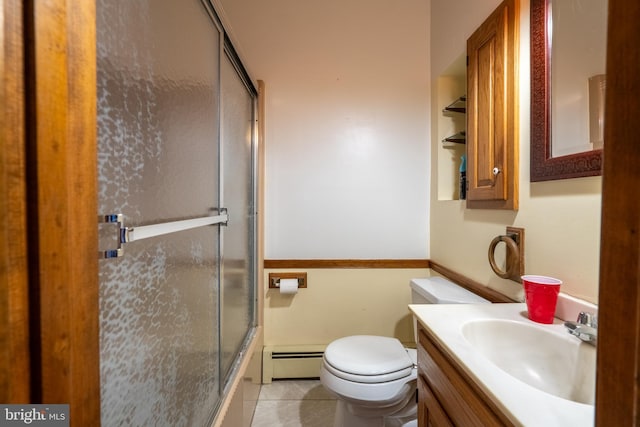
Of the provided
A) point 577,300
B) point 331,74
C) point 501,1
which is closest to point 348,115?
point 331,74

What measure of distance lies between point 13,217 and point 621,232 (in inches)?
25.6

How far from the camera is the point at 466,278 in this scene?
1416 mm

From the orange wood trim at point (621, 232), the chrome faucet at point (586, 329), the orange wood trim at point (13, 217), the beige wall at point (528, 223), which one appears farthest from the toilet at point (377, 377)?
the orange wood trim at point (13, 217)

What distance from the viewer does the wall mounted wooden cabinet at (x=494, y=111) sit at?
107 cm

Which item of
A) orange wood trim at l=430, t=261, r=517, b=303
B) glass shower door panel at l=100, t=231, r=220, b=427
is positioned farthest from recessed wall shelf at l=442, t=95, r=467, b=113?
glass shower door panel at l=100, t=231, r=220, b=427

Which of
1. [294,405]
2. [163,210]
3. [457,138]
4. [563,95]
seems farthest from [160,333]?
[457,138]

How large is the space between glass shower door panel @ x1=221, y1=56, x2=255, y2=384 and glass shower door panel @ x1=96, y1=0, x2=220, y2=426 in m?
0.16

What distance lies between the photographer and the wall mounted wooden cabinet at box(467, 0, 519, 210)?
107 centimetres

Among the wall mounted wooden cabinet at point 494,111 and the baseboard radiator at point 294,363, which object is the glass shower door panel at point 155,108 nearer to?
the wall mounted wooden cabinet at point 494,111

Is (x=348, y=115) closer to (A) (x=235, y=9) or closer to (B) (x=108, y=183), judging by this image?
(A) (x=235, y=9)

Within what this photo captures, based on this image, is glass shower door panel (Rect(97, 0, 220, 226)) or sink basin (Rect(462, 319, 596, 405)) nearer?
glass shower door panel (Rect(97, 0, 220, 226))

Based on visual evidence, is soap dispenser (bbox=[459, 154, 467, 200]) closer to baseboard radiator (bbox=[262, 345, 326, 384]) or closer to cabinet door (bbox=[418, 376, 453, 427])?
cabinet door (bbox=[418, 376, 453, 427])

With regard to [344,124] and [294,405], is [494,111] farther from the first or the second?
[294,405]

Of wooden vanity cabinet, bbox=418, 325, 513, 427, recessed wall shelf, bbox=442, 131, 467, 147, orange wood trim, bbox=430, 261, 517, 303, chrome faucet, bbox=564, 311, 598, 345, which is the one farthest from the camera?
recessed wall shelf, bbox=442, 131, 467, 147
